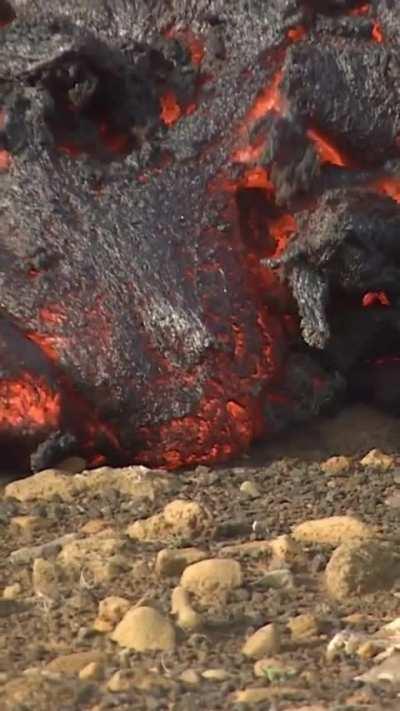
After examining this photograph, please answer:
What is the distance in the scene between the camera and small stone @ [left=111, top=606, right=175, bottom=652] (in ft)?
7.84

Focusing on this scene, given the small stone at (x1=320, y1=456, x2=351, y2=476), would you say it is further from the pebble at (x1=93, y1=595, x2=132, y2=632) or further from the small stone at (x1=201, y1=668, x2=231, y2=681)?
the small stone at (x1=201, y1=668, x2=231, y2=681)

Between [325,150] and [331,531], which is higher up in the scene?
[325,150]

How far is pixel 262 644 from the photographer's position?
7.78 ft

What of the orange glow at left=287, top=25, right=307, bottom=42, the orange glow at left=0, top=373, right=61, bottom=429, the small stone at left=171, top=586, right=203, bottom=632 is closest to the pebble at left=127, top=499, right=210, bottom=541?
the small stone at left=171, top=586, right=203, bottom=632

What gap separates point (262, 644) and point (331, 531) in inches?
25.0

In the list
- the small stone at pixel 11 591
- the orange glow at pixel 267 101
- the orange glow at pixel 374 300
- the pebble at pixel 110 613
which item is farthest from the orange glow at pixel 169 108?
the pebble at pixel 110 613

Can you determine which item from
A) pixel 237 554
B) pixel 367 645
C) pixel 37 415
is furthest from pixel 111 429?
pixel 367 645

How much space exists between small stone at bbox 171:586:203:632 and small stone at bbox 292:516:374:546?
1.50 ft

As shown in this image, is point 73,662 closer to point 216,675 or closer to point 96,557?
point 216,675

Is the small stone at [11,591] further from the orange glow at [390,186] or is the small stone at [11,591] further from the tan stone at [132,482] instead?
the orange glow at [390,186]

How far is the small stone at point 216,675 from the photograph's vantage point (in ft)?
7.38

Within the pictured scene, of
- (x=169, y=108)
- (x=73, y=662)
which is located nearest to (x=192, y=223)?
(x=169, y=108)

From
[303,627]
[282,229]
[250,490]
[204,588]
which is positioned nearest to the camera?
[303,627]

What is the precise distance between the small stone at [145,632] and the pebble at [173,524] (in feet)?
1.92
